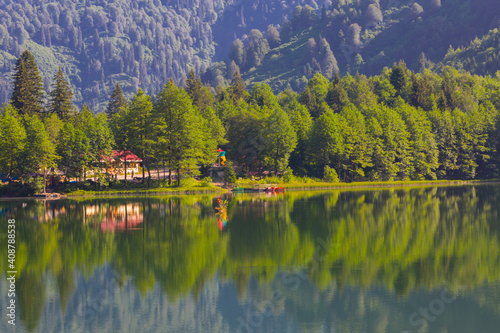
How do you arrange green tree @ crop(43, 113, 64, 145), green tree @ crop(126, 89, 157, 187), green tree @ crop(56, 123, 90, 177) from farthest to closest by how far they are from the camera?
green tree @ crop(43, 113, 64, 145) < green tree @ crop(126, 89, 157, 187) < green tree @ crop(56, 123, 90, 177)

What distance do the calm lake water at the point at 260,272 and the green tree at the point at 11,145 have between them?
35220 mm

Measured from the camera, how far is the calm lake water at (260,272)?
31.3 m

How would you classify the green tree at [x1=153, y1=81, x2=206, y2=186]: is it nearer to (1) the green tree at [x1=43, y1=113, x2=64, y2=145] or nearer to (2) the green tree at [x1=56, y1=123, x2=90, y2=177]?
(2) the green tree at [x1=56, y1=123, x2=90, y2=177]

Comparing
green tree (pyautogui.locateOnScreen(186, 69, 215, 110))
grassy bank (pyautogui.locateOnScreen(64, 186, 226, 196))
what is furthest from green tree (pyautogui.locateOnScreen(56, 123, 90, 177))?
green tree (pyautogui.locateOnScreen(186, 69, 215, 110))

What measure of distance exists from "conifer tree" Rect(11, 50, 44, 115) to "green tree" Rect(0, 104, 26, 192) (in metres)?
30.3

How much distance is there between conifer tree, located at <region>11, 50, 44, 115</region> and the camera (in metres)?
134

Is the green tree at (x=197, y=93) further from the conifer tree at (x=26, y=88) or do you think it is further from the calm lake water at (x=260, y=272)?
the calm lake water at (x=260, y=272)

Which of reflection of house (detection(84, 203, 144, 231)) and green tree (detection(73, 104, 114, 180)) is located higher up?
green tree (detection(73, 104, 114, 180))

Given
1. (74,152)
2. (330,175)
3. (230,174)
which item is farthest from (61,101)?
(330,175)

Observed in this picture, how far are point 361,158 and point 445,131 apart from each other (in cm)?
2630

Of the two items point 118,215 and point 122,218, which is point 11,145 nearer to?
point 118,215

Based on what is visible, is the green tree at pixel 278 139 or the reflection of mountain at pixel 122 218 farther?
the green tree at pixel 278 139

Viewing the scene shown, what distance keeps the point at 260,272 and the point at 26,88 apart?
111 metres

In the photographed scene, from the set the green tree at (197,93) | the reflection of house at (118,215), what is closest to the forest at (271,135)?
the green tree at (197,93)
